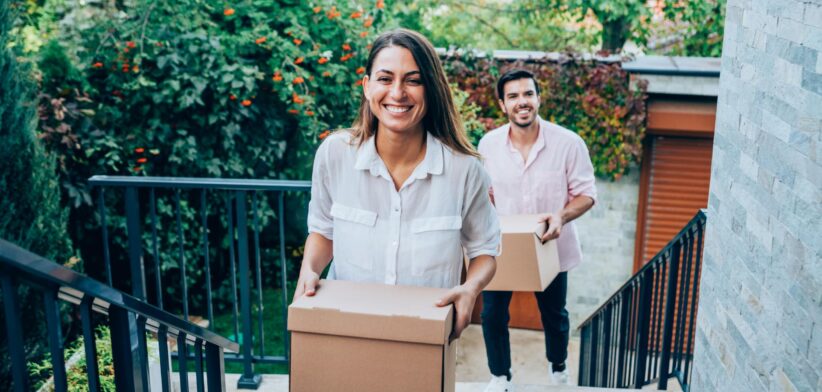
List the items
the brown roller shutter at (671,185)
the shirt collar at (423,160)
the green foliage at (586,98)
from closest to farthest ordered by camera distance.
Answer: the shirt collar at (423,160) < the green foliage at (586,98) < the brown roller shutter at (671,185)

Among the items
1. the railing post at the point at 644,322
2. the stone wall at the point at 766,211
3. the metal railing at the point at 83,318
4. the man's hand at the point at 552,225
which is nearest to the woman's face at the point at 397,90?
the metal railing at the point at 83,318

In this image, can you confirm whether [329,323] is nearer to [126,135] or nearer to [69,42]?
[126,135]

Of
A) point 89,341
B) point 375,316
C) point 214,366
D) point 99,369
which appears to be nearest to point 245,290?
point 99,369

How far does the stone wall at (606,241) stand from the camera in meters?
7.80

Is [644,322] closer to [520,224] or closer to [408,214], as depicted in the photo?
[520,224]

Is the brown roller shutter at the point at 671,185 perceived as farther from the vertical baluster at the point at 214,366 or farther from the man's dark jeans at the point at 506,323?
the vertical baluster at the point at 214,366

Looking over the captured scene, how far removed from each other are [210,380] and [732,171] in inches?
71.5

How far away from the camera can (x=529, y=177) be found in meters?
3.64

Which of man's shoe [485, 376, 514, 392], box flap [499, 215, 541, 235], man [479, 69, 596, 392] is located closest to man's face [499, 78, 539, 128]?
man [479, 69, 596, 392]

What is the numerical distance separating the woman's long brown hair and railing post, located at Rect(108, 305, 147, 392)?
0.88 m

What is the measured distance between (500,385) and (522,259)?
63 centimetres

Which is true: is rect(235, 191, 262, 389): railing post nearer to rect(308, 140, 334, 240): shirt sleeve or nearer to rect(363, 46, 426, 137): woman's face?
rect(308, 140, 334, 240): shirt sleeve

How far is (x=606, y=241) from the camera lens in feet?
25.9

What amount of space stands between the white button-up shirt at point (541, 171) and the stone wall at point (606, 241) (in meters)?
4.19
